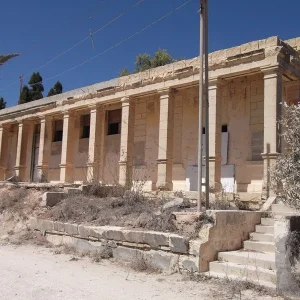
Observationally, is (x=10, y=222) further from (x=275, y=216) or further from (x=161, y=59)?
(x=161, y=59)

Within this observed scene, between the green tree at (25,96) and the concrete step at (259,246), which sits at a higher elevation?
the green tree at (25,96)

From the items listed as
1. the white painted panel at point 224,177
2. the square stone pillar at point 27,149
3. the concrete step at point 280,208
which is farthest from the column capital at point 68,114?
the concrete step at point 280,208

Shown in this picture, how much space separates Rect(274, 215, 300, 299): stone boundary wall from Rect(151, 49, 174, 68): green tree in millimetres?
29115

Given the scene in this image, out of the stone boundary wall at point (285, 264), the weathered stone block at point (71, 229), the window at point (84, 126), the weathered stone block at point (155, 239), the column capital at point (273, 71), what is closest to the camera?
the stone boundary wall at point (285, 264)

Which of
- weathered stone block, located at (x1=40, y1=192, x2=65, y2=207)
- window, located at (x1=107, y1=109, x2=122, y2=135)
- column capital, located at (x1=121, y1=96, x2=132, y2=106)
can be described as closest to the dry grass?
weathered stone block, located at (x1=40, y1=192, x2=65, y2=207)

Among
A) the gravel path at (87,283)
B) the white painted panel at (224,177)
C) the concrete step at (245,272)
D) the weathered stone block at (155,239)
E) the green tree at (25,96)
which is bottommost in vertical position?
the gravel path at (87,283)

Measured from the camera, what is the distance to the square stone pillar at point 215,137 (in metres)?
12.5

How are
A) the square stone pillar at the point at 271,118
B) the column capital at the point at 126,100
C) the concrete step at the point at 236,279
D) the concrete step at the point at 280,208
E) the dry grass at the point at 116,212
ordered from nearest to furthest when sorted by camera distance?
1. the concrete step at the point at 236,279
2. the dry grass at the point at 116,212
3. the concrete step at the point at 280,208
4. the square stone pillar at the point at 271,118
5. the column capital at the point at 126,100

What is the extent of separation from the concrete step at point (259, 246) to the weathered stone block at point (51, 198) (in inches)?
237

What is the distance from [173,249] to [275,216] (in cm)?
289

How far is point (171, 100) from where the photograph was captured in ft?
47.6

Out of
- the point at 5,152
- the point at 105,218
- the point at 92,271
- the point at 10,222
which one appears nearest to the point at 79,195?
the point at 10,222

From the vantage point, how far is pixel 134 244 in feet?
23.7

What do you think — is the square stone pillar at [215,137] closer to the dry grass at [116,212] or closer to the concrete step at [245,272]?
the dry grass at [116,212]
